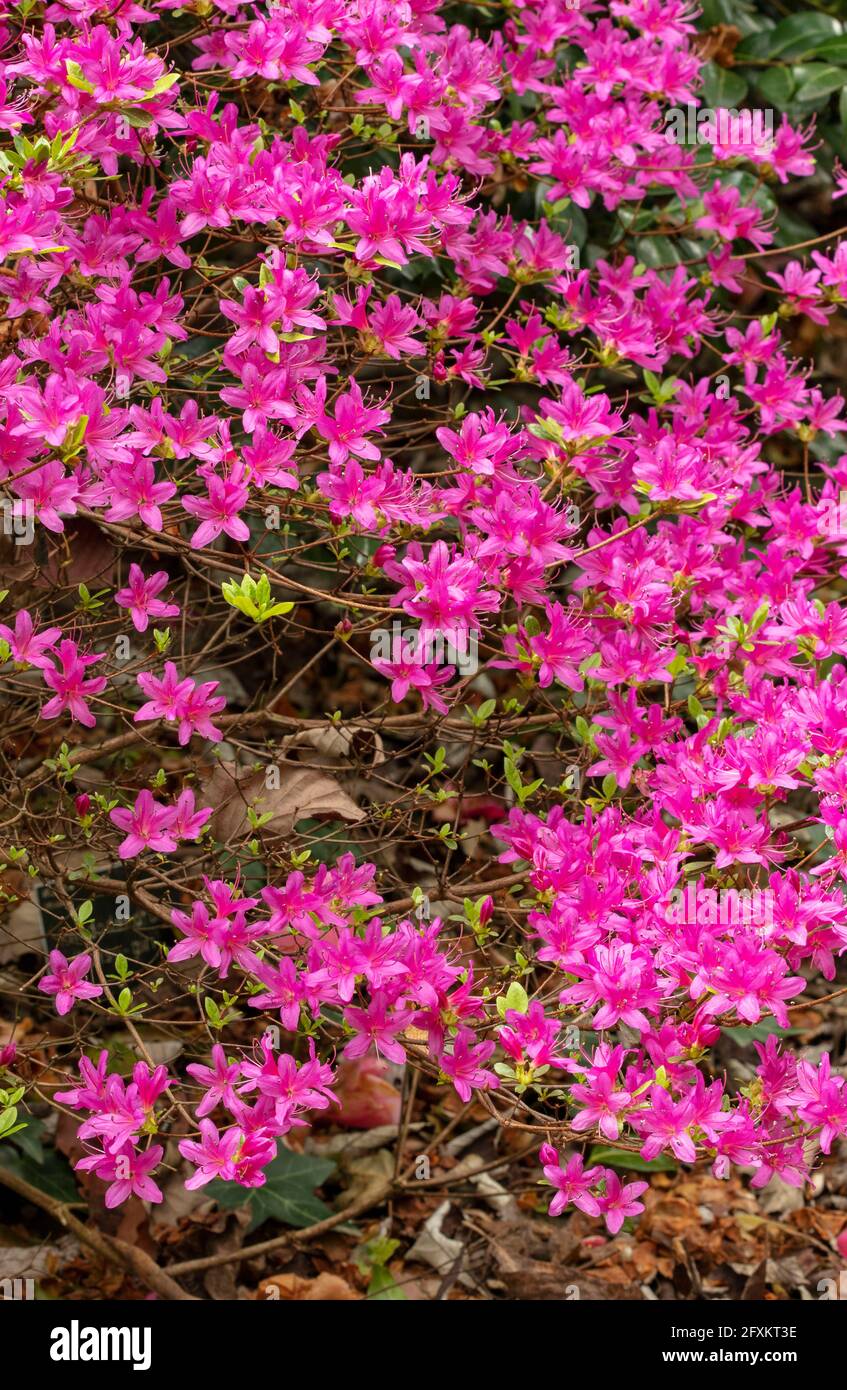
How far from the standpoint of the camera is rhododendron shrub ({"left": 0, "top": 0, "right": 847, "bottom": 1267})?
2.01 m

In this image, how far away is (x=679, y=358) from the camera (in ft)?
12.1

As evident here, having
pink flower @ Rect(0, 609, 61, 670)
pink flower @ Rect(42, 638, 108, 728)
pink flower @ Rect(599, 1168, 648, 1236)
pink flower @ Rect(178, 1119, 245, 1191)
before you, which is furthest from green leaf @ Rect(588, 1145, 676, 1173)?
pink flower @ Rect(0, 609, 61, 670)

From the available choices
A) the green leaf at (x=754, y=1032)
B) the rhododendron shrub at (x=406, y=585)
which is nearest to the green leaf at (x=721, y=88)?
the rhododendron shrub at (x=406, y=585)

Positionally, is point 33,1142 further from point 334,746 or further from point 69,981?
point 334,746

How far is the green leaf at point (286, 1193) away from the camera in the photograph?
8.95 feet

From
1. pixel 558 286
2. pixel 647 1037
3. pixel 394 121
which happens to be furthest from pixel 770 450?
pixel 647 1037

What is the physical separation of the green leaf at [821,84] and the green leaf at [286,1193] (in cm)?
272

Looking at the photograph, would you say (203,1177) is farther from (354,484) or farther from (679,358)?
(679,358)

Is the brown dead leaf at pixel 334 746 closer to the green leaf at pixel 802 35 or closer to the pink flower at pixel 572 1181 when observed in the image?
the pink flower at pixel 572 1181

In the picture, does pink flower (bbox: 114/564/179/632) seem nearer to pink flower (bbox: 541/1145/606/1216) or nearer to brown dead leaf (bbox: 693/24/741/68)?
pink flower (bbox: 541/1145/606/1216)

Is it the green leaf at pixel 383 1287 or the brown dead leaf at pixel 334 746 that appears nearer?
the brown dead leaf at pixel 334 746

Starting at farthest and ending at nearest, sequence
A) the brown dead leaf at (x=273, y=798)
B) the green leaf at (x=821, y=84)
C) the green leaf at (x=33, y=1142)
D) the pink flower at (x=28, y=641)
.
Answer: the green leaf at (x=821, y=84) < the green leaf at (x=33, y=1142) < the brown dead leaf at (x=273, y=798) < the pink flower at (x=28, y=641)

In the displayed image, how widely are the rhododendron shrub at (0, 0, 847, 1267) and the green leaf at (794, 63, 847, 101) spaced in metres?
0.67

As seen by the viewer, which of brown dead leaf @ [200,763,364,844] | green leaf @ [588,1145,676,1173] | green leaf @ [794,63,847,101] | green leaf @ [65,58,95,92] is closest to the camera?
green leaf @ [65,58,95,92]
